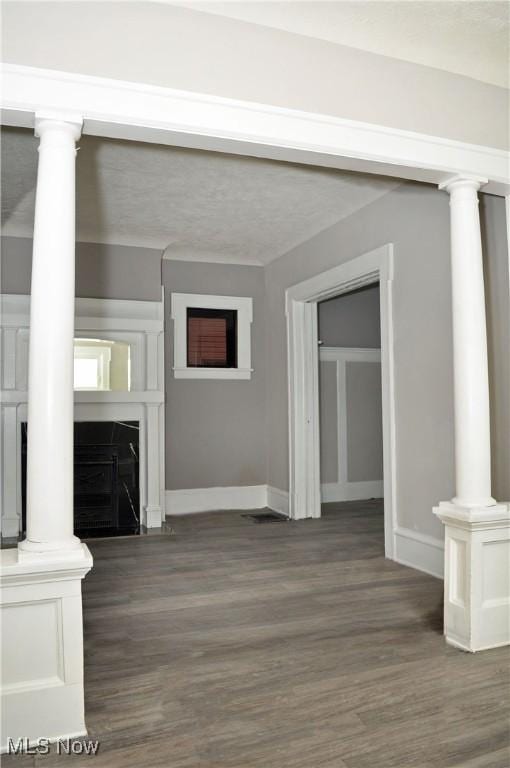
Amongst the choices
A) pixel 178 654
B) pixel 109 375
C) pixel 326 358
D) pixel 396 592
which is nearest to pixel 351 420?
pixel 326 358

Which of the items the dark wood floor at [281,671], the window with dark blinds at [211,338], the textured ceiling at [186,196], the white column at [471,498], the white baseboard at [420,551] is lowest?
the dark wood floor at [281,671]

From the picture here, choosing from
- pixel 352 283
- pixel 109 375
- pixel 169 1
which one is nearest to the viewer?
pixel 169 1

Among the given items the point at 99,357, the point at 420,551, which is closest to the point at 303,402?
the point at 99,357

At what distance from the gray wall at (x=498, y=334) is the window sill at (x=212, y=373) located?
3436 millimetres

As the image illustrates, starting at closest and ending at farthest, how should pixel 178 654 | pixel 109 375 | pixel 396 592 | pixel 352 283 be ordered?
pixel 178 654
pixel 396 592
pixel 352 283
pixel 109 375

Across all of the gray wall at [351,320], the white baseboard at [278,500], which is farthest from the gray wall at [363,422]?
the white baseboard at [278,500]

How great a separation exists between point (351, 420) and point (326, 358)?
2.57 feet

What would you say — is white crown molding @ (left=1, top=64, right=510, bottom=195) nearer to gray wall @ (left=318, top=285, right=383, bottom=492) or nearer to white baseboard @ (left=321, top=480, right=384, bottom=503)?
gray wall @ (left=318, top=285, right=383, bottom=492)

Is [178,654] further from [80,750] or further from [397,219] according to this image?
[397,219]

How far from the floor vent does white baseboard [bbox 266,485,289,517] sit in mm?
83

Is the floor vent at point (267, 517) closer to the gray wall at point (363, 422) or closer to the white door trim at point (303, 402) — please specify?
the white door trim at point (303, 402)

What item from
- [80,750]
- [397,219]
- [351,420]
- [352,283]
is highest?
[397,219]

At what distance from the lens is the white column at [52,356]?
2299mm

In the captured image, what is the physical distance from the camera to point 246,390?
266 inches
